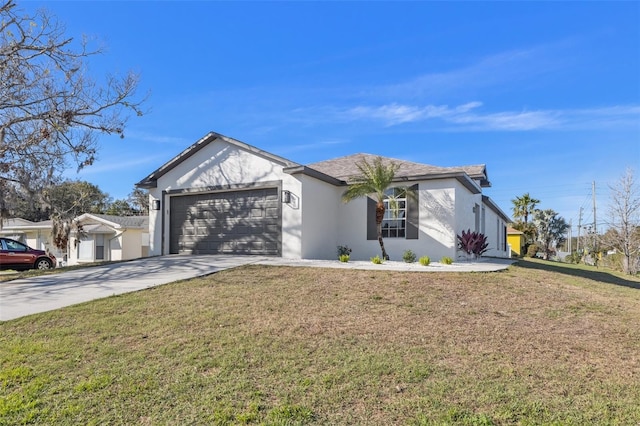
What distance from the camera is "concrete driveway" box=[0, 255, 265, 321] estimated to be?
719 centimetres

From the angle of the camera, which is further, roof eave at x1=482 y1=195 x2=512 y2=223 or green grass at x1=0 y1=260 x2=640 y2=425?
roof eave at x1=482 y1=195 x2=512 y2=223

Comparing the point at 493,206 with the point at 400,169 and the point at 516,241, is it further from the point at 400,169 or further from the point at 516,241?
the point at 516,241

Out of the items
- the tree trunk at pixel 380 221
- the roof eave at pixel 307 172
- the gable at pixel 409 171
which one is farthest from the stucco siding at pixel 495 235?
the roof eave at pixel 307 172

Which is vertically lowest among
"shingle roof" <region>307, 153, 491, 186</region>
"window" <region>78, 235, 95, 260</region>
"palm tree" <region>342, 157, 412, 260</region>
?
"window" <region>78, 235, 95, 260</region>

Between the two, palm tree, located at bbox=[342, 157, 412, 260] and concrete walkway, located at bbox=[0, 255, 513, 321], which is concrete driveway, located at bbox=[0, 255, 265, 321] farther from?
palm tree, located at bbox=[342, 157, 412, 260]

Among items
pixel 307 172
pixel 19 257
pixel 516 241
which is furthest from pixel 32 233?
pixel 516 241

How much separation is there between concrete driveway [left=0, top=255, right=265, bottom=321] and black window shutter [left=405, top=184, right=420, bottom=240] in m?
5.53

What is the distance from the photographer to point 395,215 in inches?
547

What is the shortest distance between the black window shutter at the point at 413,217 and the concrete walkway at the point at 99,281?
3.41 metres

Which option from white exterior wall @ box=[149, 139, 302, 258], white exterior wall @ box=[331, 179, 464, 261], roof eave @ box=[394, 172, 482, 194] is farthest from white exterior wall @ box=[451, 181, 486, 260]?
white exterior wall @ box=[149, 139, 302, 258]

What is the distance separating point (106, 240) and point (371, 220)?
20.0 m

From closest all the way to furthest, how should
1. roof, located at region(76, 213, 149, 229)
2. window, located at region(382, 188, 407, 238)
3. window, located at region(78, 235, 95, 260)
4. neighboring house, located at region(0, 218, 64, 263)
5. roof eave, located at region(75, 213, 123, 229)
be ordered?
window, located at region(382, 188, 407, 238) → roof eave, located at region(75, 213, 123, 229) → roof, located at region(76, 213, 149, 229) → window, located at region(78, 235, 95, 260) → neighboring house, located at region(0, 218, 64, 263)

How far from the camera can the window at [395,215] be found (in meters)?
13.7

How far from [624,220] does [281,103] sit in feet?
58.8
